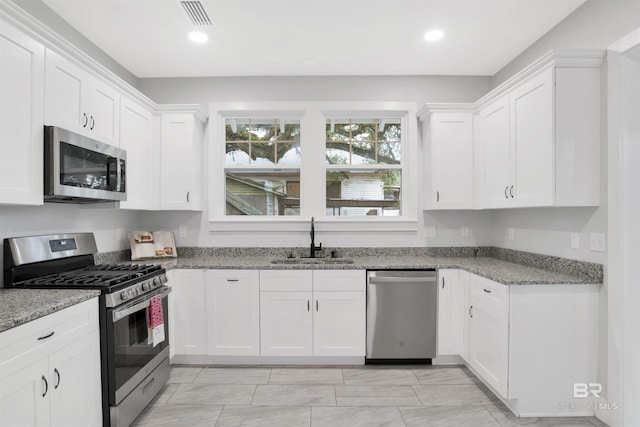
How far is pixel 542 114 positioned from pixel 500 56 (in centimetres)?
115

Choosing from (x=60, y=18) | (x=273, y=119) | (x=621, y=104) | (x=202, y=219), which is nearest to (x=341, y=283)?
(x=202, y=219)

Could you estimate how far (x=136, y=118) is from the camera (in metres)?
2.99

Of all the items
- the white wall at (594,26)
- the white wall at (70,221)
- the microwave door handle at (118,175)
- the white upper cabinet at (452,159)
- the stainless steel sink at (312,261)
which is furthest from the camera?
the white upper cabinet at (452,159)

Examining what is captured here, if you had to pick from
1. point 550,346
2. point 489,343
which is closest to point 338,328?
point 489,343

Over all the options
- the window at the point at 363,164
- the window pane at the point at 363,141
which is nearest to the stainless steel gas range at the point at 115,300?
the window at the point at 363,164

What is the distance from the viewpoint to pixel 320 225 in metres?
3.59

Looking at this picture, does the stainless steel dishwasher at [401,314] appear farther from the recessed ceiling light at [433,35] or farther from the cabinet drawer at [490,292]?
the recessed ceiling light at [433,35]

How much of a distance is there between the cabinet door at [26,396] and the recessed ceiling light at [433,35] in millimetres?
3209

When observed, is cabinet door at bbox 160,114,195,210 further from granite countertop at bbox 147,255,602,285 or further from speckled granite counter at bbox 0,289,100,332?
speckled granite counter at bbox 0,289,100,332

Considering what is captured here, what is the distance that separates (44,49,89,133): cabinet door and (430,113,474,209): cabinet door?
9.37 ft

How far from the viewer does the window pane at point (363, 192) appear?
3.72 metres

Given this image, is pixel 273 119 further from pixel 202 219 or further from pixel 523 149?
pixel 523 149

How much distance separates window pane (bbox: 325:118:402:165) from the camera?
3.73 metres

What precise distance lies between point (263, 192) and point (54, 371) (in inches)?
95.3
